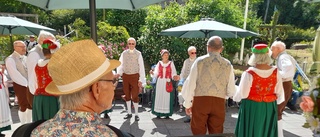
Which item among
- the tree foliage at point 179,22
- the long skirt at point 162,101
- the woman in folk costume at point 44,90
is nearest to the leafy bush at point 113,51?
the tree foliage at point 179,22

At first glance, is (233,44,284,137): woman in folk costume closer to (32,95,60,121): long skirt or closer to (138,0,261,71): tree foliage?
(32,95,60,121): long skirt

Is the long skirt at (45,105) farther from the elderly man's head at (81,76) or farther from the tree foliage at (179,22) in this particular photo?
the tree foliage at (179,22)

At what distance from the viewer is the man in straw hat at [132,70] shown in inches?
227

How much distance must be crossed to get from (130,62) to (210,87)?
2635mm

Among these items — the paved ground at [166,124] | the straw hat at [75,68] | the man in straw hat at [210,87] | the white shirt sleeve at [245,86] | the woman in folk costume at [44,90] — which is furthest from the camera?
the paved ground at [166,124]

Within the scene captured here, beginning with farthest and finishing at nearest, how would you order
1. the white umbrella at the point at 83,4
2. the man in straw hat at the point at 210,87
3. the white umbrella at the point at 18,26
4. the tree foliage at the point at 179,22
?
1. the tree foliage at the point at 179,22
2. the white umbrella at the point at 18,26
3. the man in straw hat at the point at 210,87
4. the white umbrella at the point at 83,4

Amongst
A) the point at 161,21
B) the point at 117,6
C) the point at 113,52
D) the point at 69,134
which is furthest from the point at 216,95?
the point at 161,21

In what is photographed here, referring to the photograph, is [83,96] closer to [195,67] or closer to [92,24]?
[92,24]

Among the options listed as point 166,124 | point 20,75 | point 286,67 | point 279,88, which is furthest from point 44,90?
point 286,67

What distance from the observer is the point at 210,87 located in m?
3.53

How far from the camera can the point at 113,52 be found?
9.66m

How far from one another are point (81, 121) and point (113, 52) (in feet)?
28.0

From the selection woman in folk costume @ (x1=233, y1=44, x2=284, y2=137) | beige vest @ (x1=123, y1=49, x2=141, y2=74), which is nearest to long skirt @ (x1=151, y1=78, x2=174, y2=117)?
beige vest @ (x1=123, y1=49, x2=141, y2=74)

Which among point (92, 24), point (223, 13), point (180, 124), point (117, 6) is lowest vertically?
point (180, 124)
